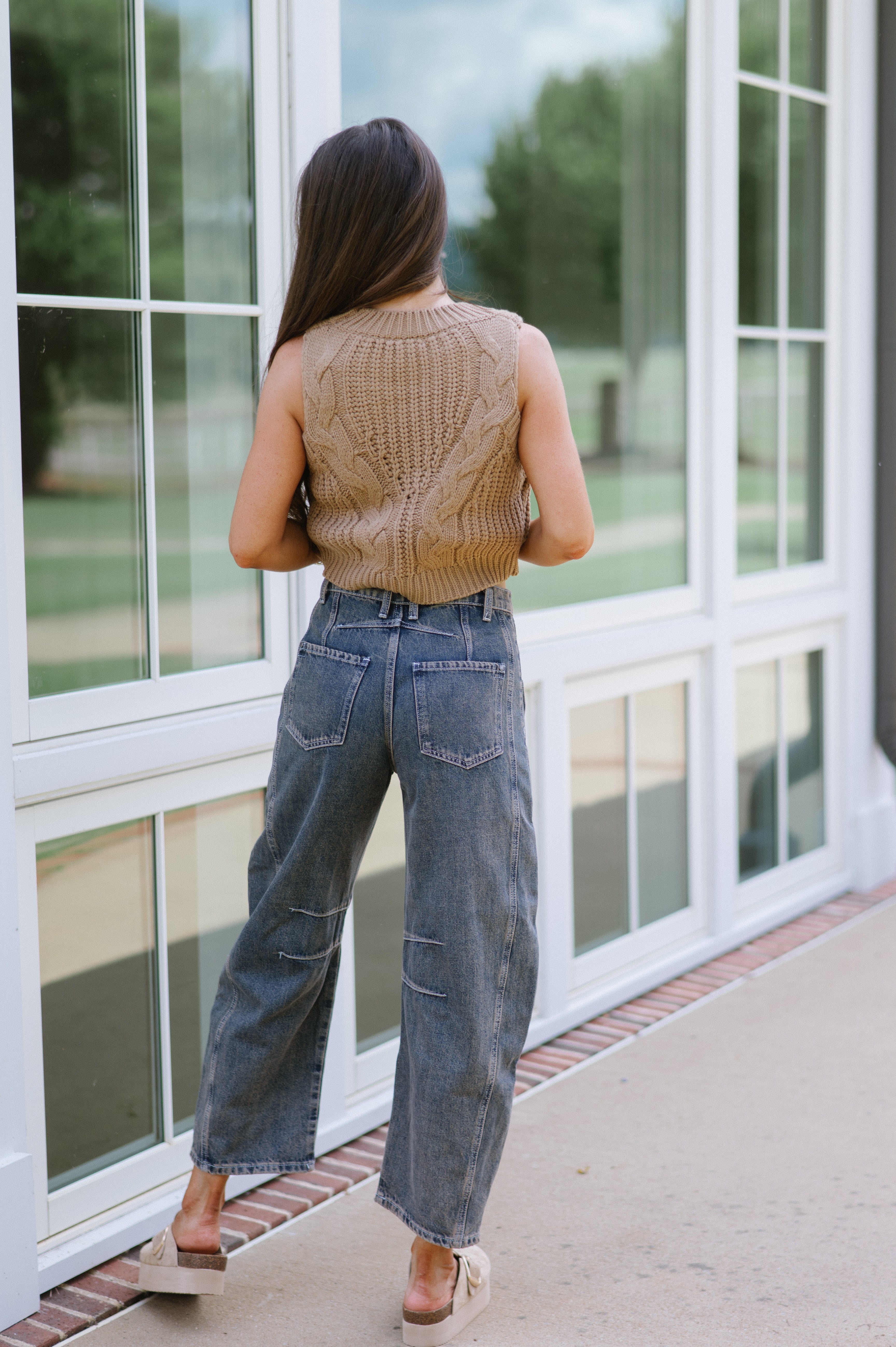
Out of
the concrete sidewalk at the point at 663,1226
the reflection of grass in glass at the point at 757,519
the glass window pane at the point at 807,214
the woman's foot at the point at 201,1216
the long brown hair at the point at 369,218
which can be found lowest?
the concrete sidewalk at the point at 663,1226

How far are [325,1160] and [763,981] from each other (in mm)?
1435

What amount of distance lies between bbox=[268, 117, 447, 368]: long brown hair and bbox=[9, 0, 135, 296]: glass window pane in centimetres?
49

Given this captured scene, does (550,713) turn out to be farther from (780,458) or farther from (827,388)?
(827,388)

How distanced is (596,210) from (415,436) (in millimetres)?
2474

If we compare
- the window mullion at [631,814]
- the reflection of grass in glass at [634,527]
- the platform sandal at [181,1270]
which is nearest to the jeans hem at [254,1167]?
the platform sandal at [181,1270]

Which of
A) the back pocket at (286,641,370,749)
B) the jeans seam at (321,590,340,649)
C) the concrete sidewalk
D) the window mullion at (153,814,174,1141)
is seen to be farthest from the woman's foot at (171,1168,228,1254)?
the jeans seam at (321,590,340,649)

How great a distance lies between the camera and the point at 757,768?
420 cm

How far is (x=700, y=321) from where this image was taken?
12.5 feet

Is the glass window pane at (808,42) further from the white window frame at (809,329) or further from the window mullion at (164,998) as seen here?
the window mullion at (164,998)

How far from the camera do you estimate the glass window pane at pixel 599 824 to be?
3.53 metres

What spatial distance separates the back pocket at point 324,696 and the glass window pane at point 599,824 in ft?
5.09

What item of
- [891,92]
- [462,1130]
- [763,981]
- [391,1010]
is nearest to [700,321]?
[891,92]

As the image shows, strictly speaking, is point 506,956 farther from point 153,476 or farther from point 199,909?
point 153,476

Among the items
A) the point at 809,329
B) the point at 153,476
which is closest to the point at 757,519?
the point at 809,329
